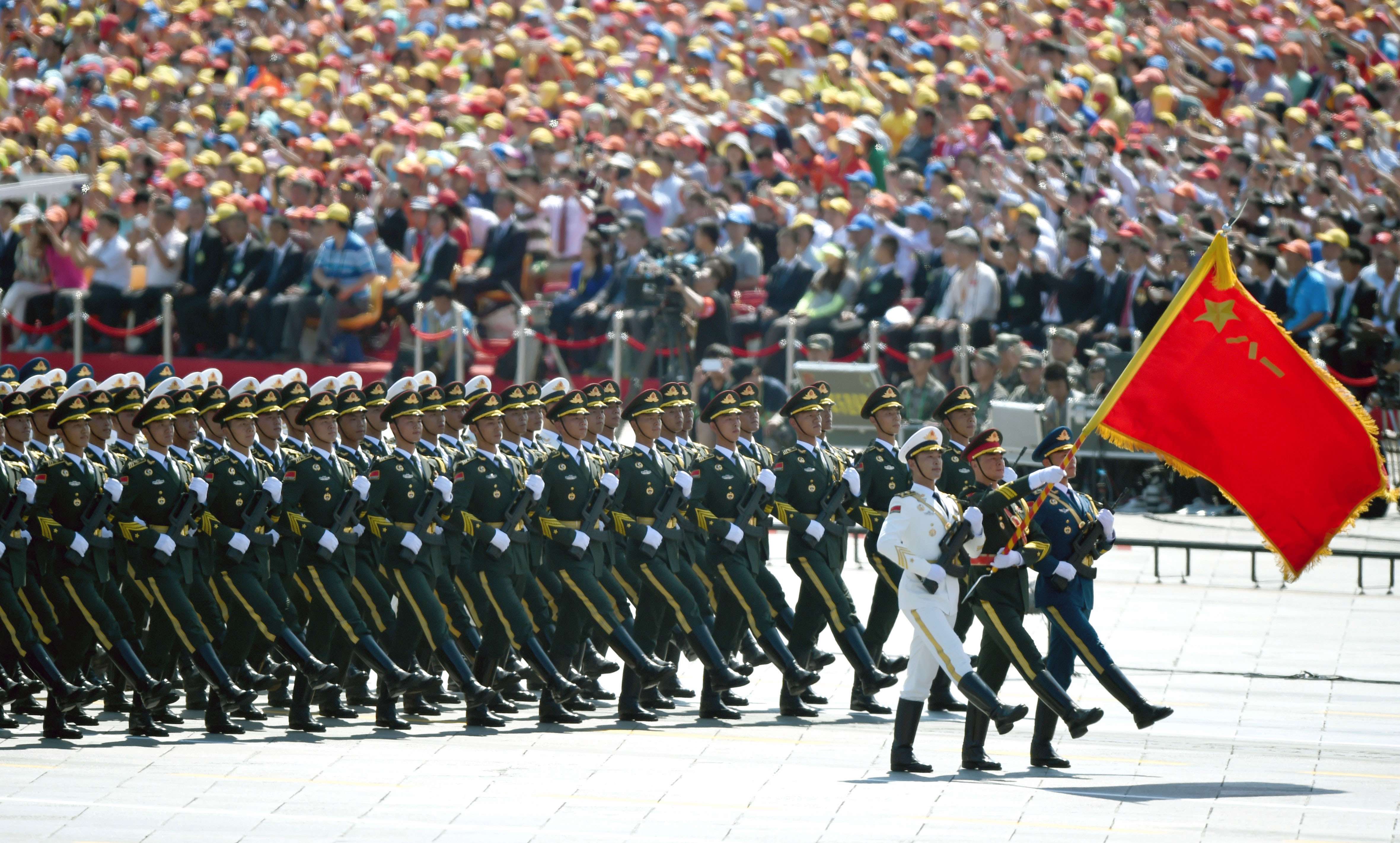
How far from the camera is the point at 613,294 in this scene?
2078cm

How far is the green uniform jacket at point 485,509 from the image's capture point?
1245 cm

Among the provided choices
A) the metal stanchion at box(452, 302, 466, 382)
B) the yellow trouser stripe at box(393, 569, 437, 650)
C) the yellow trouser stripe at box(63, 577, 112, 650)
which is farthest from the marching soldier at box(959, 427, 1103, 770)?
the metal stanchion at box(452, 302, 466, 382)

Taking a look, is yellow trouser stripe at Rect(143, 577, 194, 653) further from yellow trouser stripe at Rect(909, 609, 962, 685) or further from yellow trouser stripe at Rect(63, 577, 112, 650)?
yellow trouser stripe at Rect(909, 609, 962, 685)

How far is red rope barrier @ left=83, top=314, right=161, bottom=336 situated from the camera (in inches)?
865

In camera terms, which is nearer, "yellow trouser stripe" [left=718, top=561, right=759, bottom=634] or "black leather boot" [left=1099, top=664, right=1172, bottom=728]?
"black leather boot" [left=1099, top=664, right=1172, bottom=728]

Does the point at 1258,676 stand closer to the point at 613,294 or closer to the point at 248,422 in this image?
the point at 248,422

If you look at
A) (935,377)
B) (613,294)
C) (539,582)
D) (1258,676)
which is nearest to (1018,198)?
(935,377)

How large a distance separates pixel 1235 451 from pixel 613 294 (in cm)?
1054

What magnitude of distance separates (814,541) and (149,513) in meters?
3.65

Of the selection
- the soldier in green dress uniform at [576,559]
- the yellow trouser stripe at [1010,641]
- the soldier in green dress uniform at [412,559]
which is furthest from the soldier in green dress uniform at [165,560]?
the yellow trouser stripe at [1010,641]

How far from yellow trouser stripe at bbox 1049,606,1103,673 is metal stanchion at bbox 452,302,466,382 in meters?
9.57

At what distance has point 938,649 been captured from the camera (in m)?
10.7

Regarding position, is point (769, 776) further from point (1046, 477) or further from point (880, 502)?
Result: point (880, 502)

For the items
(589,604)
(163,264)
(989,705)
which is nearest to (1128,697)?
(989,705)
